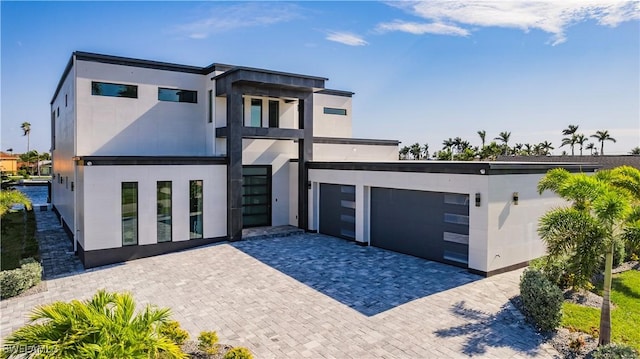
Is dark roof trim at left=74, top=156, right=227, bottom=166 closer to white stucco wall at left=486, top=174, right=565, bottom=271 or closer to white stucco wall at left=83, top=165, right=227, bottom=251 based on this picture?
white stucco wall at left=83, top=165, right=227, bottom=251

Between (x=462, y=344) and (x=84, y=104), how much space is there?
16204mm

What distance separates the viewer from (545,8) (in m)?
13.5

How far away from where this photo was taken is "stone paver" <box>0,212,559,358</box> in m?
7.43

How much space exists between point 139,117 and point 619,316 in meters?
18.0

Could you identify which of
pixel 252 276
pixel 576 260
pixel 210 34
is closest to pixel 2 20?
pixel 210 34

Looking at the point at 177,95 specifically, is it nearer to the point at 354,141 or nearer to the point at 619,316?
the point at 354,141

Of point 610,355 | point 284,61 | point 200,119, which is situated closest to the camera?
point 610,355

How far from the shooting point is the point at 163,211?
14.7m

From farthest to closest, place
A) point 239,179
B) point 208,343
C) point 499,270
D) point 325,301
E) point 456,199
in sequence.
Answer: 1. point 239,179
2. point 456,199
3. point 499,270
4. point 325,301
5. point 208,343

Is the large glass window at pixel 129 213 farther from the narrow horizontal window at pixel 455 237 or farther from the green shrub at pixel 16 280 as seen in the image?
the narrow horizontal window at pixel 455 237

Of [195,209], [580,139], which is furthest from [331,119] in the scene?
[580,139]

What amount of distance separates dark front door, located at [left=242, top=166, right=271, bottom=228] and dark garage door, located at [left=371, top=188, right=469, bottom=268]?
595 cm

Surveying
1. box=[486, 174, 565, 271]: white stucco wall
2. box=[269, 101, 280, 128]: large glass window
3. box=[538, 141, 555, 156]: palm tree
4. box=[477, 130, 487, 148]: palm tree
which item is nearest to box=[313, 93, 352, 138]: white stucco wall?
box=[269, 101, 280, 128]: large glass window

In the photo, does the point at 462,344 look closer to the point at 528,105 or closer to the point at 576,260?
the point at 576,260
